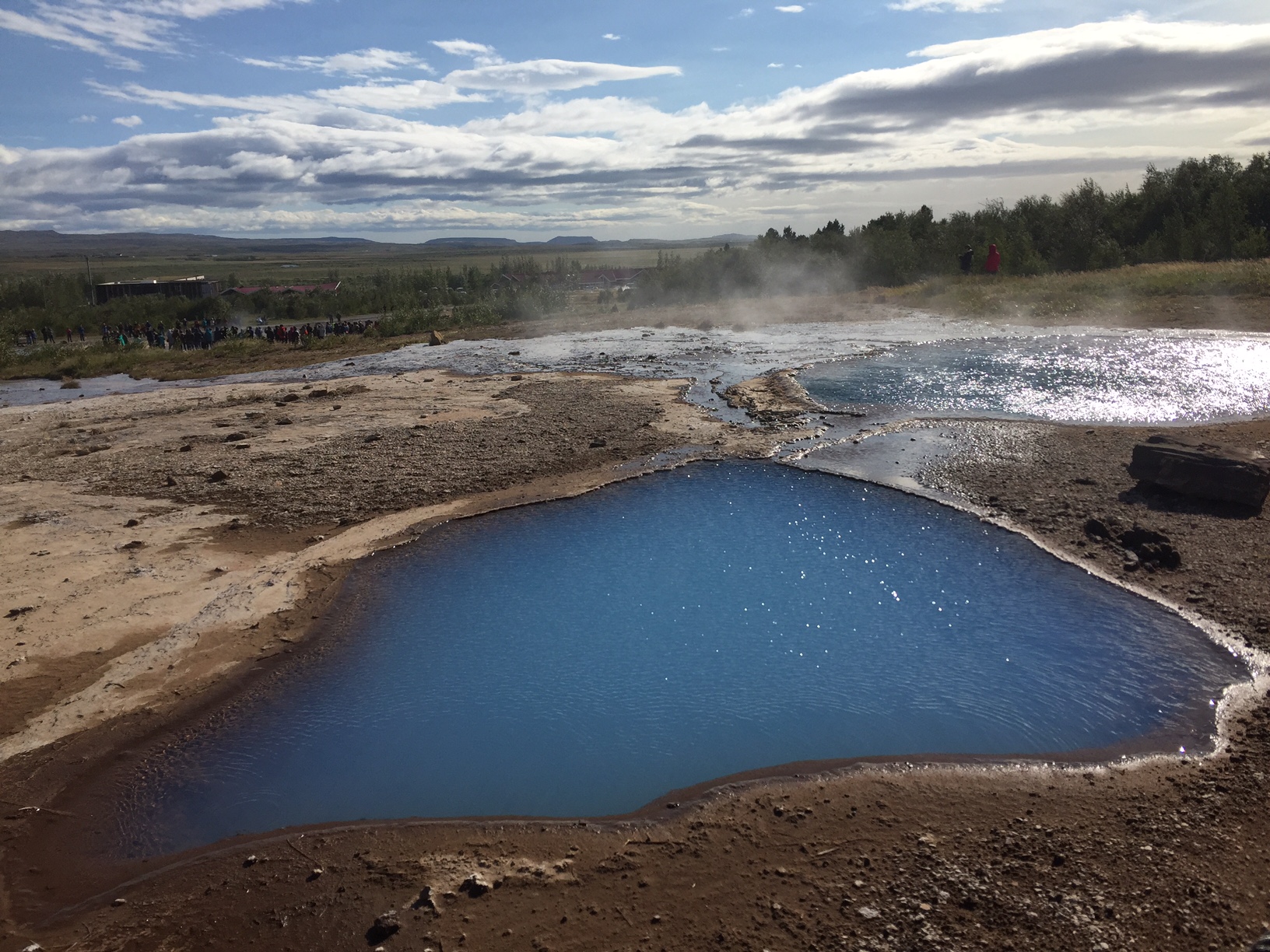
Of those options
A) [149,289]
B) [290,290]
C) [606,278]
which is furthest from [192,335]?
[606,278]

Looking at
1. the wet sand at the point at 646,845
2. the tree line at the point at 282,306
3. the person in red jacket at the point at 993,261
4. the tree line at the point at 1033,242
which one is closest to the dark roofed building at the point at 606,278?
the tree line at the point at 282,306

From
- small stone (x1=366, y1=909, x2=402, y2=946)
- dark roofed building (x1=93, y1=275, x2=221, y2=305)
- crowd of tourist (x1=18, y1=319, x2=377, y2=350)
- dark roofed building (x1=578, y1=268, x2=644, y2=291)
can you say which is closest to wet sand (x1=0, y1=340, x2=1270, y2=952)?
small stone (x1=366, y1=909, x2=402, y2=946)

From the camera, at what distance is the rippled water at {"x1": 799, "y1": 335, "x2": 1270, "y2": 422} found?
59.7 ft

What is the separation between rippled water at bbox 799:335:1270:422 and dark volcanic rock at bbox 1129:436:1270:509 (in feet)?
17.0

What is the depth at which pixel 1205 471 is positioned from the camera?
11609mm

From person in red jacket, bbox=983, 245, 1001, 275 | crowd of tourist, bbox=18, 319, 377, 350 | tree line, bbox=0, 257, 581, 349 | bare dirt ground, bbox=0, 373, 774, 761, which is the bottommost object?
bare dirt ground, bbox=0, 373, 774, 761

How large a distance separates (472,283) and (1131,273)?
49.8 m

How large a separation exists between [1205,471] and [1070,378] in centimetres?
1064

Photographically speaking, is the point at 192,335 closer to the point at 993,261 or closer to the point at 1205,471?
the point at 993,261

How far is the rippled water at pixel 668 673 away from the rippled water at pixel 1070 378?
27.0 ft

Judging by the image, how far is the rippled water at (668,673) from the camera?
6957 millimetres

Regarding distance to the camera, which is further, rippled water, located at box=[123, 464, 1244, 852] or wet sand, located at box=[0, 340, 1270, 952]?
rippled water, located at box=[123, 464, 1244, 852]

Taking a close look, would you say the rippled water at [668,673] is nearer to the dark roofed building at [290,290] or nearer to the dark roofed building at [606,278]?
the dark roofed building at [606,278]

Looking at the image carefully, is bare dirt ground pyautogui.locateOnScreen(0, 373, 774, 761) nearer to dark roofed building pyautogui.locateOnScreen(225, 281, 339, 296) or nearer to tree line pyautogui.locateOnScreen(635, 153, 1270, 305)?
tree line pyautogui.locateOnScreen(635, 153, 1270, 305)
